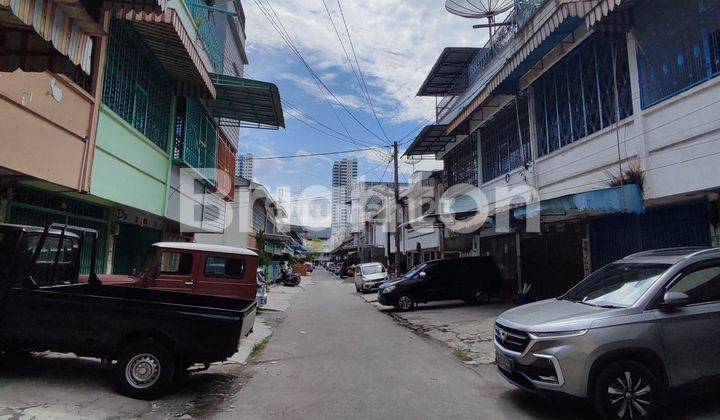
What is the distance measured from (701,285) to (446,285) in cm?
1212

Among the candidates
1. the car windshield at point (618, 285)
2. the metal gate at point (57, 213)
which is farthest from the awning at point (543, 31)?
the metal gate at point (57, 213)

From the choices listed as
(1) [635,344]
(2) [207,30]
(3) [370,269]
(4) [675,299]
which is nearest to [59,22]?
(1) [635,344]

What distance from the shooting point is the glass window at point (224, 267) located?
1004 cm

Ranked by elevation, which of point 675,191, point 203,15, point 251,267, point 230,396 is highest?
point 203,15

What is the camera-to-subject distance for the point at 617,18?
30.6 ft

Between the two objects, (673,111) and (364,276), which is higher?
(673,111)

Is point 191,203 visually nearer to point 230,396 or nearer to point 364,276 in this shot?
point 230,396

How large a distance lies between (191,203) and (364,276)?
47.5 ft

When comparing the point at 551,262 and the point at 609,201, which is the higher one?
the point at 609,201

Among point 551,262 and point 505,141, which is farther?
point 505,141

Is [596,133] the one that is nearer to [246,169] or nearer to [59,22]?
[59,22]

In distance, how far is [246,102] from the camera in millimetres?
15086

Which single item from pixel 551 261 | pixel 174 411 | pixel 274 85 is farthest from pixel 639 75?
pixel 174 411

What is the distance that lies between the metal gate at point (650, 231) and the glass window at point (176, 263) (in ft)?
32.4
